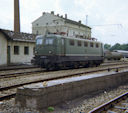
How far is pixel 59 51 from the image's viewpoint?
1873 cm

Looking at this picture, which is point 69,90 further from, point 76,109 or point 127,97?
point 127,97

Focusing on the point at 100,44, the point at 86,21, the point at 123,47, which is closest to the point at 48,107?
the point at 100,44

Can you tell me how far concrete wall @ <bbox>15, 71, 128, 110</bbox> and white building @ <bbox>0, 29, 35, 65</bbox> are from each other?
18661 millimetres

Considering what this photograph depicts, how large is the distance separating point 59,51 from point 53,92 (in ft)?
→ 39.4

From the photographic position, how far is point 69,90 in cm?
759

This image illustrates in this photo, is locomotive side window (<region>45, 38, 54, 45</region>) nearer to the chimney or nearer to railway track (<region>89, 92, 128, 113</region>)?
railway track (<region>89, 92, 128, 113</region>)

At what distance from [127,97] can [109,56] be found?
38.5 m

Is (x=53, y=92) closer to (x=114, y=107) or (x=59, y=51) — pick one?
(x=114, y=107)

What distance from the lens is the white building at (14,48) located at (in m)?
25.9

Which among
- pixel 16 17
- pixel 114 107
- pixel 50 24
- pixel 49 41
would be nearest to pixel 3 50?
pixel 49 41

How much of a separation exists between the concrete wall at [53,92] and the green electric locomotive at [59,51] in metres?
9.32

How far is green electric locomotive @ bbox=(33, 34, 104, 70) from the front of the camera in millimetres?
18656

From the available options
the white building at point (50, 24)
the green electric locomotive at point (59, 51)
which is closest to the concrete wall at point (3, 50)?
the green electric locomotive at point (59, 51)

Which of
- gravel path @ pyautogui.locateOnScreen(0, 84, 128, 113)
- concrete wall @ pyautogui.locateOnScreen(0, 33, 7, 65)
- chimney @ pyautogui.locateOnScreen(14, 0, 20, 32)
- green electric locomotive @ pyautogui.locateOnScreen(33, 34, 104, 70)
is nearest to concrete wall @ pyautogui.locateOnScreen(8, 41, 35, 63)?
concrete wall @ pyautogui.locateOnScreen(0, 33, 7, 65)
